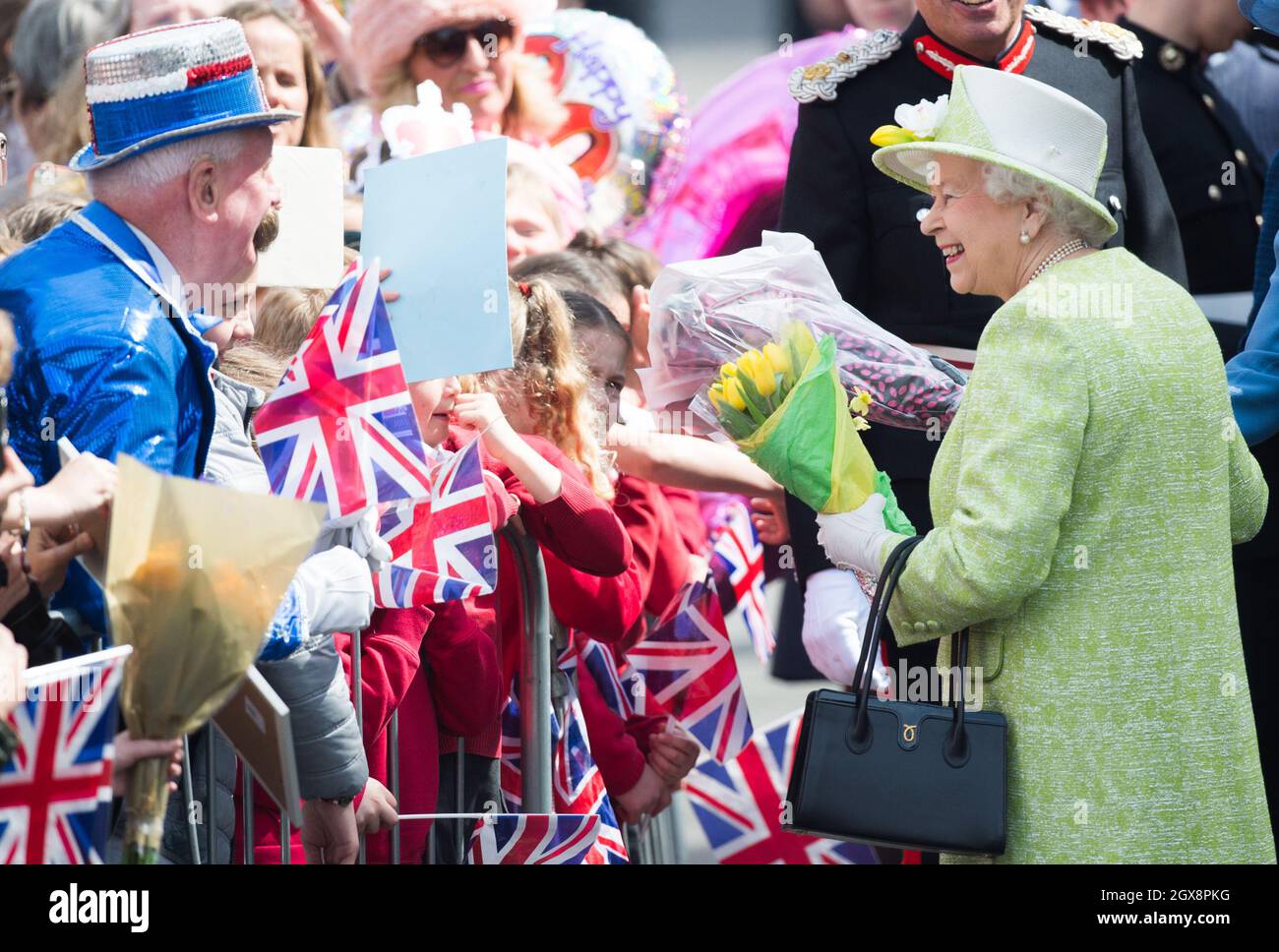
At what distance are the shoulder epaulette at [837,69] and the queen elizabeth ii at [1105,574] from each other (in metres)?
1.27

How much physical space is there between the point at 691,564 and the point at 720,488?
0.65 feet

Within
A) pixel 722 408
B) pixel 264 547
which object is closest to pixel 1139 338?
pixel 722 408

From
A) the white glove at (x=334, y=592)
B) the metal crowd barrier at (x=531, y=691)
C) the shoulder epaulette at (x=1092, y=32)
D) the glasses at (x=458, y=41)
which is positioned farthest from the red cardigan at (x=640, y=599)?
the glasses at (x=458, y=41)

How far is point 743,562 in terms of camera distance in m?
5.30

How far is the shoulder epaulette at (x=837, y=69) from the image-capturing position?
12.9 feet

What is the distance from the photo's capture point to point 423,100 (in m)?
3.53

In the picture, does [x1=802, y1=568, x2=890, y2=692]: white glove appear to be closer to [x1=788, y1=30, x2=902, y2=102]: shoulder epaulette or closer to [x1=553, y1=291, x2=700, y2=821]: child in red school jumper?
[x1=553, y1=291, x2=700, y2=821]: child in red school jumper

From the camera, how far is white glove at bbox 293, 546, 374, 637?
8.91ft

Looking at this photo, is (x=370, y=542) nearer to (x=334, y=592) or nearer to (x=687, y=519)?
(x=334, y=592)

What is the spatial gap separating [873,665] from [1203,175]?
2237mm

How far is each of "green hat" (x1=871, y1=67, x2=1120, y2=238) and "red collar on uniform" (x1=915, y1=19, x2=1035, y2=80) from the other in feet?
2.93

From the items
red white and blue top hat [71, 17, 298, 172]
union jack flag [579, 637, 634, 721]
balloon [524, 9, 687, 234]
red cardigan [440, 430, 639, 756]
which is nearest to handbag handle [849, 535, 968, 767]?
red cardigan [440, 430, 639, 756]
